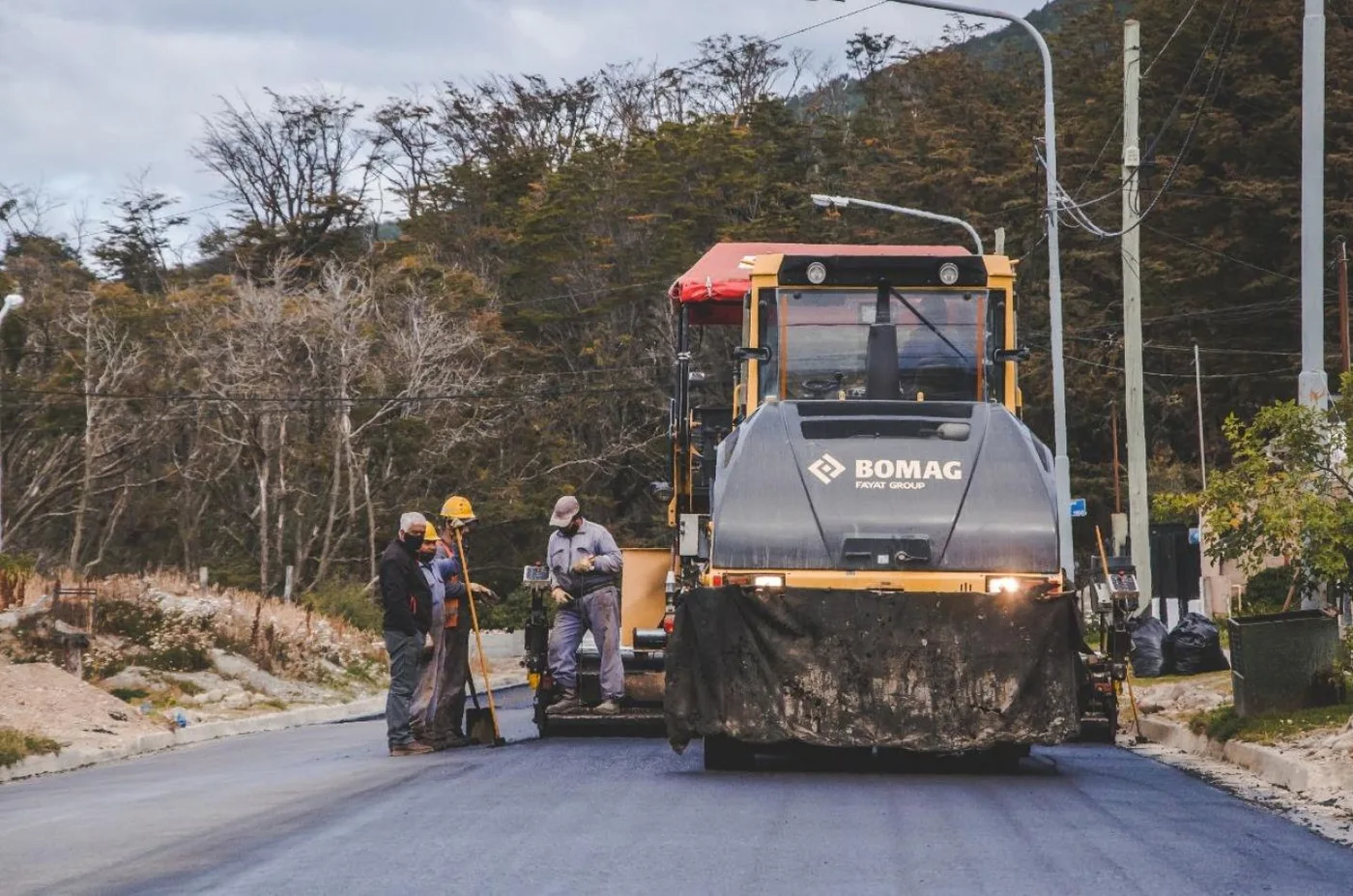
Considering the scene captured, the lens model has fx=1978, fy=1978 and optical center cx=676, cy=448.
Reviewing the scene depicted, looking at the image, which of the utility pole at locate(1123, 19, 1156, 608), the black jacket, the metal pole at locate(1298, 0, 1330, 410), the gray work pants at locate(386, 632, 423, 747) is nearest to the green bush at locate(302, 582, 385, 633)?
the utility pole at locate(1123, 19, 1156, 608)

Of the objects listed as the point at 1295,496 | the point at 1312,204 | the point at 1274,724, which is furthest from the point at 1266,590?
the point at 1295,496

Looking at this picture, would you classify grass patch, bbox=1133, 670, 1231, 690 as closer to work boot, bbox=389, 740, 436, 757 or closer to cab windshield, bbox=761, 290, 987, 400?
cab windshield, bbox=761, 290, 987, 400

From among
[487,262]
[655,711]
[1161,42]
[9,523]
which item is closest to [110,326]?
[9,523]

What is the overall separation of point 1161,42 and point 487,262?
2053 centimetres

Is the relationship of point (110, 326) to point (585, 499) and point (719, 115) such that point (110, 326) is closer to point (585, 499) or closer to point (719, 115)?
point (585, 499)

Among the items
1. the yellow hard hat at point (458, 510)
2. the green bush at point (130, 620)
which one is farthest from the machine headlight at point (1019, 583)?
the green bush at point (130, 620)

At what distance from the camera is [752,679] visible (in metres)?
12.7

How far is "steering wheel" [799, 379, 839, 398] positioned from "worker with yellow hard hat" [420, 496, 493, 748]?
3291mm

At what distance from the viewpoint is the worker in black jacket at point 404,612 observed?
50.9ft

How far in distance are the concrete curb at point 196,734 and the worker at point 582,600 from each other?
462 cm

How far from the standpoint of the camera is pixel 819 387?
14922 mm

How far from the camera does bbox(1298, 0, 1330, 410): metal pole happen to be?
53.6 feet

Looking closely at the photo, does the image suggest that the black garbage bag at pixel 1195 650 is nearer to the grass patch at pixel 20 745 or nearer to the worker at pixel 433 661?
the worker at pixel 433 661

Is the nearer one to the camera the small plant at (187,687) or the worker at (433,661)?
the worker at (433,661)
